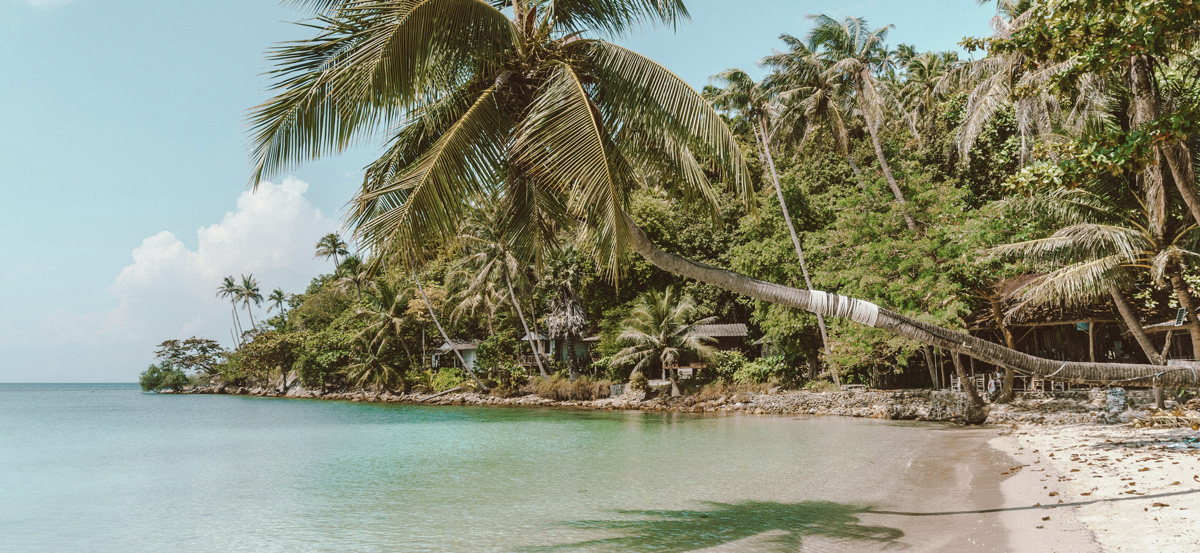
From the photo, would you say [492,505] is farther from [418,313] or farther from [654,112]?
[418,313]

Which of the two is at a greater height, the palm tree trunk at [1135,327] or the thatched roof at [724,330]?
the thatched roof at [724,330]

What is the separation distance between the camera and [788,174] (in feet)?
94.5

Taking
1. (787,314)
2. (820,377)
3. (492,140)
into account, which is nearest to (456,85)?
(492,140)

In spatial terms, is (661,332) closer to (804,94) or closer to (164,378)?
(804,94)

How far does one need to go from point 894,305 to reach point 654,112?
1634 centimetres

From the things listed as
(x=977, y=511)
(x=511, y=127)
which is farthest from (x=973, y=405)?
(x=511, y=127)

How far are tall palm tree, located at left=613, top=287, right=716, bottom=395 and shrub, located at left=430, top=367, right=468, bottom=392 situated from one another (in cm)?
1276

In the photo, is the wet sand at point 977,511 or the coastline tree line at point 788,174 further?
the wet sand at point 977,511

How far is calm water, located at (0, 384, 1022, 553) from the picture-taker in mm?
8086

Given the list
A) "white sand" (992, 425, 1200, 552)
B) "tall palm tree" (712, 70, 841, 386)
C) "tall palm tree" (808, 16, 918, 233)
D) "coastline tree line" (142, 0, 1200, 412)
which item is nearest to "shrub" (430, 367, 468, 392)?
"coastline tree line" (142, 0, 1200, 412)

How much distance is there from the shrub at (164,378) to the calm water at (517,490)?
63655 millimetres

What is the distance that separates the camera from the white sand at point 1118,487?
5.87m

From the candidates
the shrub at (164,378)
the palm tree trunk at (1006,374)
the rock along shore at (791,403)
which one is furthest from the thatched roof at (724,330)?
the shrub at (164,378)

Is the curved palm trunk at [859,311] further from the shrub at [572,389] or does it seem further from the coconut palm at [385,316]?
the coconut palm at [385,316]
